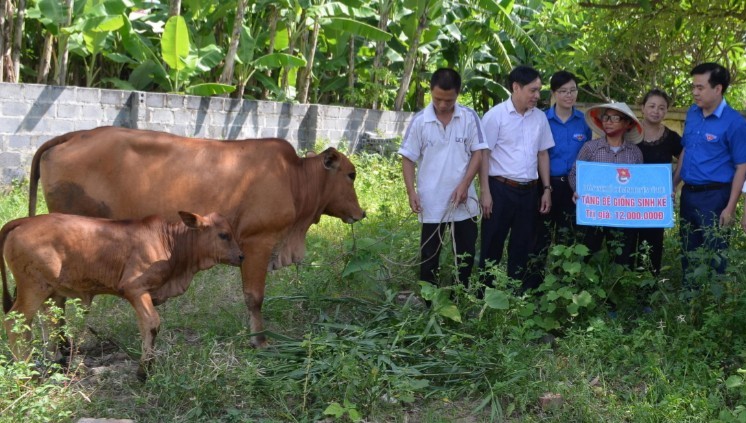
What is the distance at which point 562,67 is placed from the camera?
11.8 metres

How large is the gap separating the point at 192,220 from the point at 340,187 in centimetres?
143

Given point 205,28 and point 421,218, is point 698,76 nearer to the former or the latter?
point 421,218

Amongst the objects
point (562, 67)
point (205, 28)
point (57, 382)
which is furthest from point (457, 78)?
point (205, 28)

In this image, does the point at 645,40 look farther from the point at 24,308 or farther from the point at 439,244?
the point at 24,308

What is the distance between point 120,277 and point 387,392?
166cm

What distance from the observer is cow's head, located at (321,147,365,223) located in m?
6.57

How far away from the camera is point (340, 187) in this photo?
6.62 meters

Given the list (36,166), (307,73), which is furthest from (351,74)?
(36,166)

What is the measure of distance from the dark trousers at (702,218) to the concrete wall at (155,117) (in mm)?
6408

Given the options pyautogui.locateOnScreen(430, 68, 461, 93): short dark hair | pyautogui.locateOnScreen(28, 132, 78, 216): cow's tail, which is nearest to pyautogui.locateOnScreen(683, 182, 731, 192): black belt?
pyautogui.locateOnScreen(430, 68, 461, 93): short dark hair

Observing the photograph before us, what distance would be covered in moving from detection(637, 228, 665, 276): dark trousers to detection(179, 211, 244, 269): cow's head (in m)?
3.01

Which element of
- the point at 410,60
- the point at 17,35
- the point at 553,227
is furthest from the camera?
the point at 410,60

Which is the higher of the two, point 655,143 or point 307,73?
point 655,143

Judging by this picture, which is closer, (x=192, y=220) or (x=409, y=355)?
(x=192, y=220)
